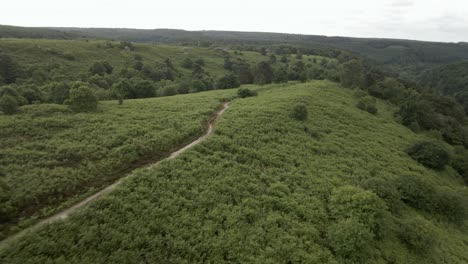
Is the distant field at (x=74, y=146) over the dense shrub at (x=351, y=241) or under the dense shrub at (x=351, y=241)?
over

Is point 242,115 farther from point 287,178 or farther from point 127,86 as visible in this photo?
point 127,86

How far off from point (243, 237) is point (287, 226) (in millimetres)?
3790

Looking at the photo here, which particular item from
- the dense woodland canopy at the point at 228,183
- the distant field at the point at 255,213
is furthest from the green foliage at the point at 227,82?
the distant field at the point at 255,213

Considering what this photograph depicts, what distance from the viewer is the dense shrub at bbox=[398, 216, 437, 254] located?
2022 cm

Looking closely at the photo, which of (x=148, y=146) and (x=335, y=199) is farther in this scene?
(x=148, y=146)

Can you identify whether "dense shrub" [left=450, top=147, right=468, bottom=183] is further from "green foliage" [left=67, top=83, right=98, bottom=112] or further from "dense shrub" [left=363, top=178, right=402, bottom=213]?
"green foliage" [left=67, top=83, right=98, bottom=112]

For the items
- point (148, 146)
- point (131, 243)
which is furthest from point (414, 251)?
point (148, 146)

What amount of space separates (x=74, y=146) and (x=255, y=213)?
17068 millimetres

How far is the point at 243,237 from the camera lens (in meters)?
17.1

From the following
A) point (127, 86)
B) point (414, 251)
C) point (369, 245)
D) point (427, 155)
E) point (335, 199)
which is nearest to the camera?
point (369, 245)

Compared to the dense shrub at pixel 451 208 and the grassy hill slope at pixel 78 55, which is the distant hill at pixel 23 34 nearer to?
the grassy hill slope at pixel 78 55

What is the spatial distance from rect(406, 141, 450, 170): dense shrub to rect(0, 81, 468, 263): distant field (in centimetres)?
371

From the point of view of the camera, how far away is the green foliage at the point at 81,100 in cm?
3300

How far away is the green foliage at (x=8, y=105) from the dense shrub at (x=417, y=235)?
40378mm
